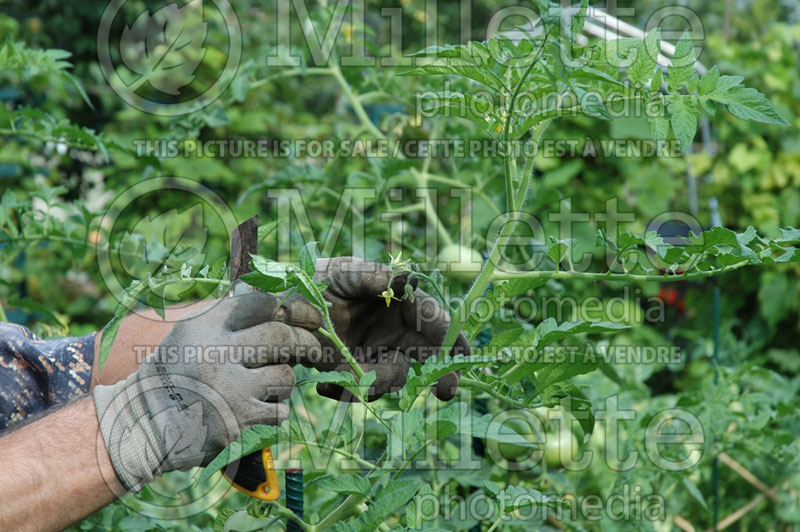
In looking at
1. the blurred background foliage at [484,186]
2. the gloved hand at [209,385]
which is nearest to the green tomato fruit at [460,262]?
the blurred background foliage at [484,186]

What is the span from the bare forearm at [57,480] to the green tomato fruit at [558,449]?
2.71 ft

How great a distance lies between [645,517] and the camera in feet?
4.52

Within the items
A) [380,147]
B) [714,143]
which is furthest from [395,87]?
[714,143]

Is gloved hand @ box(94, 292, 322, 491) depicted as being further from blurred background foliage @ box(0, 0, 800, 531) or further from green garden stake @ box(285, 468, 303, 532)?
blurred background foliage @ box(0, 0, 800, 531)

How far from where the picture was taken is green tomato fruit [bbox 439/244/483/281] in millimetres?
1510

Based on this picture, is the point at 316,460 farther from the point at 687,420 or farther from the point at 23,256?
the point at 23,256

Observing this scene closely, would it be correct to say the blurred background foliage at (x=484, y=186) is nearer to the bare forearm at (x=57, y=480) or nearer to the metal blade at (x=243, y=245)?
the bare forearm at (x=57, y=480)

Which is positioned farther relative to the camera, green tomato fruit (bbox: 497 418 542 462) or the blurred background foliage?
the blurred background foliage

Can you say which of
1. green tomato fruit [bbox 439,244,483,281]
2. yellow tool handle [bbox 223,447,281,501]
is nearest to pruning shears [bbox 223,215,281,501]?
yellow tool handle [bbox 223,447,281,501]

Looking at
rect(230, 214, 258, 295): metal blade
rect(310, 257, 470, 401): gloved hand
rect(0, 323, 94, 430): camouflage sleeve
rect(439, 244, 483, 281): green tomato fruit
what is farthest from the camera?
rect(439, 244, 483, 281): green tomato fruit

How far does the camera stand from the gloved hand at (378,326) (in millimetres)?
1005

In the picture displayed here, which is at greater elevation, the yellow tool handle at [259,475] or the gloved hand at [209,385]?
the gloved hand at [209,385]

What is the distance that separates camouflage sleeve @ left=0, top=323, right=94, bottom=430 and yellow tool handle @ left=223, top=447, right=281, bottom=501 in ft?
1.45

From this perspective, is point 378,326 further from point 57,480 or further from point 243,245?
point 57,480
